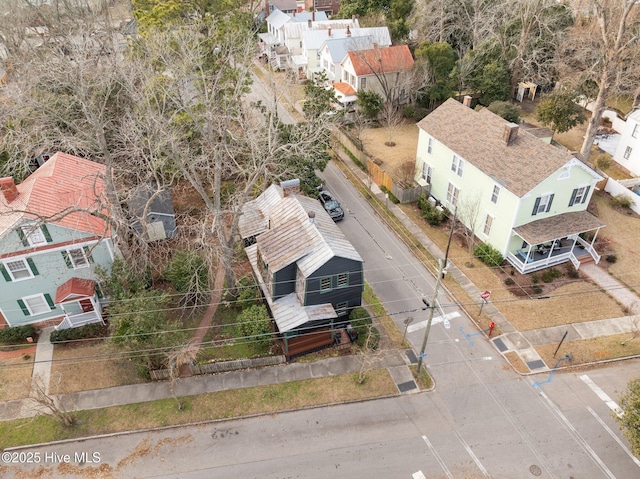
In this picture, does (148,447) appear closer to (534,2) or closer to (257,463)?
(257,463)

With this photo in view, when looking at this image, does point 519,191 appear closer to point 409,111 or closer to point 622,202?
point 622,202

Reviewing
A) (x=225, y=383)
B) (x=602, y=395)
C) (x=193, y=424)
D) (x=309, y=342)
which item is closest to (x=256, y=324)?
(x=309, y=342)

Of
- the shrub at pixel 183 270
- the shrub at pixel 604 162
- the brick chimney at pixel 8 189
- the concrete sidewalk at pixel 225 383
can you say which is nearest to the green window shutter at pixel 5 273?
the brick chimney at pixel 8 189

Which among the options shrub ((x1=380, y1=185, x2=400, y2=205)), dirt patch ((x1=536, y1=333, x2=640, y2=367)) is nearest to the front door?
shrub ((x1=380, y1=185, x2=400, y2=205))

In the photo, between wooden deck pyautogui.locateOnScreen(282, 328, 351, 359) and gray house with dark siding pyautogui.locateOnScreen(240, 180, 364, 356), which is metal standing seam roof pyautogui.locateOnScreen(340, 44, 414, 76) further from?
wooden deck pyautogui.locateOnScreen(282, 328, 351, 359)

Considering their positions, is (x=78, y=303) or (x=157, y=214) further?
(x=157, y=214)

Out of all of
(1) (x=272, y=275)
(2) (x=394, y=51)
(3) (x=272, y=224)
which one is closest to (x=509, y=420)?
(1) (x=272, y=275)
